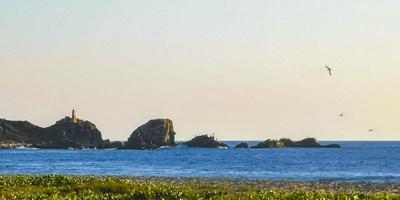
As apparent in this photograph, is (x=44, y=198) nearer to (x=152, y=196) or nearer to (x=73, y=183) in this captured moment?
(x=152, y=196)

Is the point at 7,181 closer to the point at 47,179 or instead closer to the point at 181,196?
the point at 47,179

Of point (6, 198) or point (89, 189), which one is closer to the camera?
point (6, 198)

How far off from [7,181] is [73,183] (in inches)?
213

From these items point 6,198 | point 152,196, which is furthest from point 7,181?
point 152,196

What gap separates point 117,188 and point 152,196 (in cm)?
674

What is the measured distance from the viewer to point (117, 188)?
149 ft

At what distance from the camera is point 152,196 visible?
39312 millimetres

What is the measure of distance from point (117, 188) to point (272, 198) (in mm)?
12120

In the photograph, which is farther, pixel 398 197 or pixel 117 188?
pixel 117 188

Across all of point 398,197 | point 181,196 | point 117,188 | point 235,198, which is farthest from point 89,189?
point 398,197

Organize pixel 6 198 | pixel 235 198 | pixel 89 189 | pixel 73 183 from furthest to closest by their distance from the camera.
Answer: pixel 73 183 → pixel 89 189 → pixel 6 198 → pixel 235 198

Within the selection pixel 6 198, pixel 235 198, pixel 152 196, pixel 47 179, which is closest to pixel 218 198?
pixel 235 198

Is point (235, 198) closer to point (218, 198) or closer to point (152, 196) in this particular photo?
point (218, 198)

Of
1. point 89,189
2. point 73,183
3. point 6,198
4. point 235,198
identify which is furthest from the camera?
point 73,183
